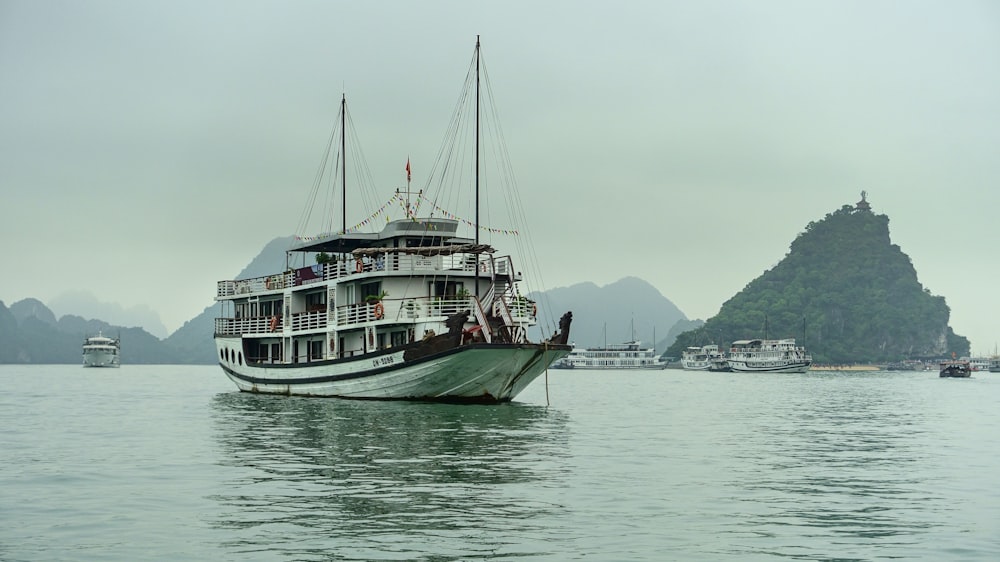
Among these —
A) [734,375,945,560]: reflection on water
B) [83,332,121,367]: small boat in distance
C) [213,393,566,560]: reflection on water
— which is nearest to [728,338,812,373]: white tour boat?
[83,332,121,367]: small boat in distance

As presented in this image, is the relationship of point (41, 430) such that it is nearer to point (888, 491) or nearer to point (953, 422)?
point (888, 491)

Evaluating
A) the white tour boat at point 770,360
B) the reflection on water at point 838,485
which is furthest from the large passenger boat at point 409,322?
the white tour boat at point 770,360

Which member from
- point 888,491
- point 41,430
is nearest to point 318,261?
point 41,430

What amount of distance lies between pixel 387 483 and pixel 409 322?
78.1 feet

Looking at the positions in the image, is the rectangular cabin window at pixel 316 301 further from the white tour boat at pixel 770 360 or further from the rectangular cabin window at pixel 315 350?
the white tour boat at pixel 770 360

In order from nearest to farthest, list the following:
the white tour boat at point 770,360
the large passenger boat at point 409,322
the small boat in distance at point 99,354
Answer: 1. the large passenger boat at point 409,322
2. the white tour boat at point 770,360
3. the small boat in distance at point 99,354

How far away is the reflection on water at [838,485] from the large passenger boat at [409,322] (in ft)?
35.8

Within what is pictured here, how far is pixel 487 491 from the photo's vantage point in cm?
1917

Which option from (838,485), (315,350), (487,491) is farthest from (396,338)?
(838,485)

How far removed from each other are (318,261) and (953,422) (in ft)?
98.8

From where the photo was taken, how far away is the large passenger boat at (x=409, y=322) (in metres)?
41.7

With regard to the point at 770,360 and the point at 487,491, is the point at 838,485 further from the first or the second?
the point at 770,360

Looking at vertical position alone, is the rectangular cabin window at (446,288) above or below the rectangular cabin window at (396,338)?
above

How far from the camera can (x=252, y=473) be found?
21.7m
